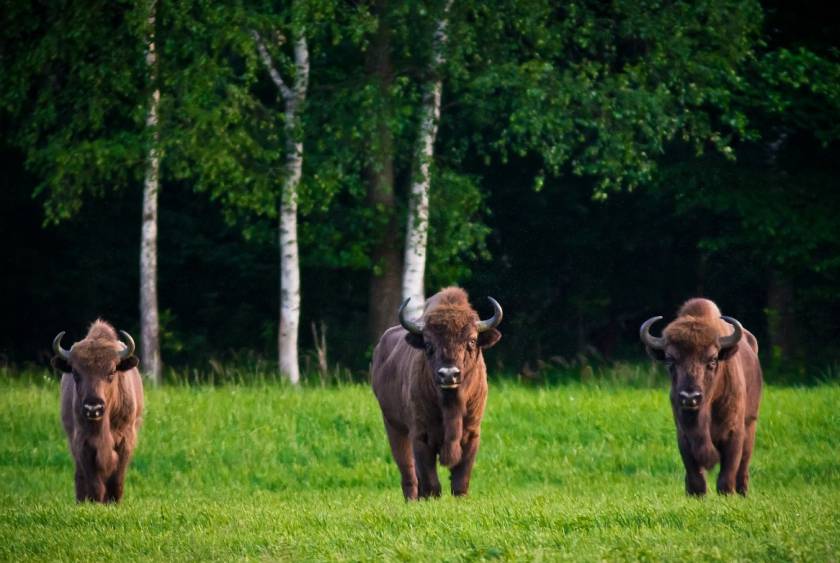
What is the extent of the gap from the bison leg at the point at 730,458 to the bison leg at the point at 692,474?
203 millimetres

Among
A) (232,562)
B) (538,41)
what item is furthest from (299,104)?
(232,562)

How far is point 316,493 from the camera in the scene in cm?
1556

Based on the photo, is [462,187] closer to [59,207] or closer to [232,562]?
[59,207]

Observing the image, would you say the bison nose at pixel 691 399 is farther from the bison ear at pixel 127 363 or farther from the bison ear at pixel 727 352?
the bison ear at pixel 127 363

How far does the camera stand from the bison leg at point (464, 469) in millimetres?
12961

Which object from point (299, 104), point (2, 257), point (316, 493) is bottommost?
point (316, 493)

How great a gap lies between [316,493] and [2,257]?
747 inches

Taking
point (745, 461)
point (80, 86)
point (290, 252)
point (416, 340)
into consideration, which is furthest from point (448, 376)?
point (80, 86)

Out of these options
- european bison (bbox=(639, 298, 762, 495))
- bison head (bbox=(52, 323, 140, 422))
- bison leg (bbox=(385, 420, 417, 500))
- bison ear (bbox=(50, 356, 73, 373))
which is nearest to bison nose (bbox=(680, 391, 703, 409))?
european bison (bbox=(639, 298, 762, 495))

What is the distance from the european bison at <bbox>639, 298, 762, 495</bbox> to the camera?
41.2ft

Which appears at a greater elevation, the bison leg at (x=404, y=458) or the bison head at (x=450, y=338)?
the bison head at (x=450, y=338)

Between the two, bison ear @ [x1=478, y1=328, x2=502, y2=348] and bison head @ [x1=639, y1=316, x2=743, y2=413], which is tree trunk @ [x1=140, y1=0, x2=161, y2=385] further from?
bison head @ [x1=639, y1=316, x2=743, y2=413]

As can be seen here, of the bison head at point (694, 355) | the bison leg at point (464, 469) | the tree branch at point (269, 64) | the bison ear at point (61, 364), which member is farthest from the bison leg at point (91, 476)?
the tree branch at point (269, 64)

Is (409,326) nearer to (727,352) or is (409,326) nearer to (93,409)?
(727,352)
